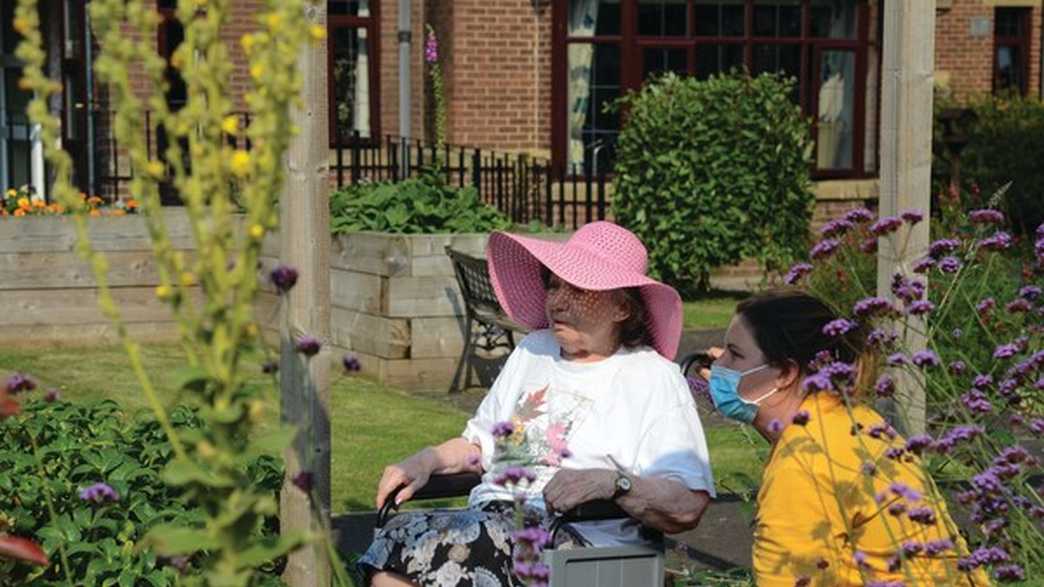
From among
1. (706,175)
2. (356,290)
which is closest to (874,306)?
(356,290)

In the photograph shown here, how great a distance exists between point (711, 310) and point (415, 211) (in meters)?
4.39

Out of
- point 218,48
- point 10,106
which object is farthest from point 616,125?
point 218,48

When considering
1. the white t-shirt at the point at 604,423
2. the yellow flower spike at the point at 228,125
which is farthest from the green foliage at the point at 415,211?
the yellow flower spike at the point at 228,125

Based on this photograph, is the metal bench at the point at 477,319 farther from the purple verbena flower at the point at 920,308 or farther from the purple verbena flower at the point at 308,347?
the purple verbena flower at the point at 308,347

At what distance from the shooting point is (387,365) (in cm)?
1022

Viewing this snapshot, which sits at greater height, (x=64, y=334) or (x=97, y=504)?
(x=97, y=504)

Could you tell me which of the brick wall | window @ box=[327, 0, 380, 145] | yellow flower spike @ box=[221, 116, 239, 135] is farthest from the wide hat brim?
the brick wall

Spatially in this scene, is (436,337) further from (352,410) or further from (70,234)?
(70,234)

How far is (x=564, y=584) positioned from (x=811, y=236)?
13.3m

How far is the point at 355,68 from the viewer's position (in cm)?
1805

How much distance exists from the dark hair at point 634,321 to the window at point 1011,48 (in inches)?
724

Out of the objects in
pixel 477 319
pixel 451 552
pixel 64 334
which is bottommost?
pixel 64 334

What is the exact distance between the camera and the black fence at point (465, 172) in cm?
1627

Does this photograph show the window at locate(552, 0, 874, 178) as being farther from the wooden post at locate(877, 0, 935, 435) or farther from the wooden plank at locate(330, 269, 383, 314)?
the wooden post at locate(877, 0, 935, 435)
